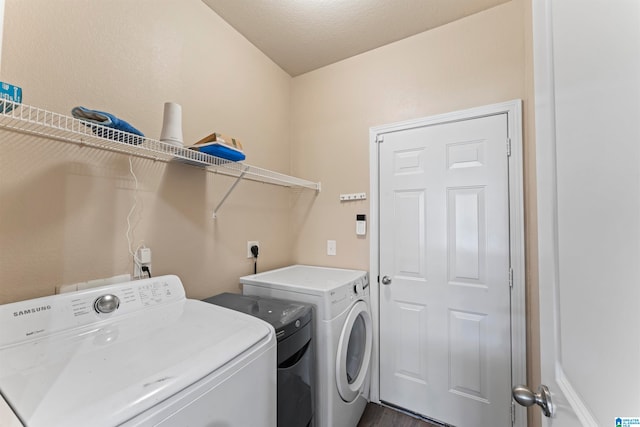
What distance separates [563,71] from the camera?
54 centimetres

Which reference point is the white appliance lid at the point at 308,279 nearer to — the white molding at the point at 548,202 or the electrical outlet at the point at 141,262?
the electrical outlet at the point at 141,262

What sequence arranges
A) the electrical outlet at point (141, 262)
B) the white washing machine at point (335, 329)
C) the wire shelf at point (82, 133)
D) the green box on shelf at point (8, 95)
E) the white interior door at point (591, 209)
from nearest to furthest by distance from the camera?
the white interior door at point (591, 209), the green box on shelf at point (8, 95), the wire shelf at point (82, 133), the electrical outlet at point (141, 262), the white washing machine at point (335, 329)

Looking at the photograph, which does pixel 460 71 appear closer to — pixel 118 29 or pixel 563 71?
pixel 563 71

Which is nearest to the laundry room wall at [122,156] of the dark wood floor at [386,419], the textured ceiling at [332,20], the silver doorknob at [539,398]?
the textured ceiling at [332,20]

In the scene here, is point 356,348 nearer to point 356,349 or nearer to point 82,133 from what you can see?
point 356,349

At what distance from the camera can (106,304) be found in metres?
0.98

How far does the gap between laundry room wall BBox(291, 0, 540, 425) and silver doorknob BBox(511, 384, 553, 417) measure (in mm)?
988

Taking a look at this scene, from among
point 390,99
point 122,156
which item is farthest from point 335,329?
point 390,99

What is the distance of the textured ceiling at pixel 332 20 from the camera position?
1.68m

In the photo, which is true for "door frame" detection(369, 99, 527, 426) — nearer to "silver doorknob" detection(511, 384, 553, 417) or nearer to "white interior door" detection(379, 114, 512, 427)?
"white interior door" detection(379, 114, 512, 427)

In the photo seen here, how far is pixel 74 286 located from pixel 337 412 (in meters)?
1.45

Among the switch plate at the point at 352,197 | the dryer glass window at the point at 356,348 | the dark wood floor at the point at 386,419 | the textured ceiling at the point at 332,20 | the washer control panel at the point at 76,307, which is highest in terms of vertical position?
the textured ceiling at the point at 332,20

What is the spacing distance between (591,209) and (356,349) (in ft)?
5.90

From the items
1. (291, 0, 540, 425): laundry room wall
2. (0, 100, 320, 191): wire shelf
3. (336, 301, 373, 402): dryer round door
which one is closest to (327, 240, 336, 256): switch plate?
(291, 0, 540, 425): laundry room wall
